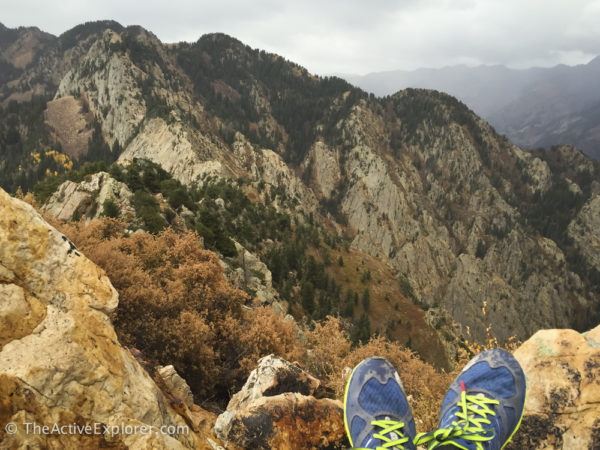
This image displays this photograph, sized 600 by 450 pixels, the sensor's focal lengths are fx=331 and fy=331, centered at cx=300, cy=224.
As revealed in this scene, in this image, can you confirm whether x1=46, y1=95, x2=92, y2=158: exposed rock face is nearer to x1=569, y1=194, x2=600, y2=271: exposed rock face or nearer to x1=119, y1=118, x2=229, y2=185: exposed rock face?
x1=119, y1=118, x2=229, y2=185: exposed rock face

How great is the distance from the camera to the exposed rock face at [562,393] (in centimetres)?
470

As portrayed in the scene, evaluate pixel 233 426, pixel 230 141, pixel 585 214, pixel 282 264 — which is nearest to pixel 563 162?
pixel 585 214

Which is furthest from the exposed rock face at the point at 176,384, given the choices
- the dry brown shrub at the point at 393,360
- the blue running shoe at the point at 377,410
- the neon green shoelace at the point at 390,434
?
the neon green shoelace at the point at 390,434

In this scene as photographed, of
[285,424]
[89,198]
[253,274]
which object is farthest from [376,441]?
[89,198]

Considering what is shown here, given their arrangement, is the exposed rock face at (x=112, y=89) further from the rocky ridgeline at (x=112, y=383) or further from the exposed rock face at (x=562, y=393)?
the exposed rock face at (x=562, y=393)

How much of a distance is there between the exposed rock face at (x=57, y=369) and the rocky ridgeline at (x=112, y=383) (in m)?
0.01

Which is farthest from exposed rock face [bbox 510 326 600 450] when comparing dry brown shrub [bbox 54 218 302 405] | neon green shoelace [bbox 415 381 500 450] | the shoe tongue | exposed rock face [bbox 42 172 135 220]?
exposed rock face [bbox 42 172 135 220]

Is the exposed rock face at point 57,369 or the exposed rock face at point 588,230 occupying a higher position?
the exposed rock face at point 57,369

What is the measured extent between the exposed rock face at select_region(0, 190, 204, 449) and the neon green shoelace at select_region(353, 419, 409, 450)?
2.45 metres

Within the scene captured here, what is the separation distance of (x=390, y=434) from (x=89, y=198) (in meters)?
26.6

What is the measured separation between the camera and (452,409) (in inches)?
208

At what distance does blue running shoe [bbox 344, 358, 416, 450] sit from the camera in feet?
15.3

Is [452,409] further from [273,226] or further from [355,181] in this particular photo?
[355,181]

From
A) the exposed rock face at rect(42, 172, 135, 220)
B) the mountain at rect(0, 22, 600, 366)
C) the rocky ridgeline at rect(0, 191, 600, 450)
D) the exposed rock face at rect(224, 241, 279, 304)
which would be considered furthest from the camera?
the mountain at rect(0, 22, 600, 366)
